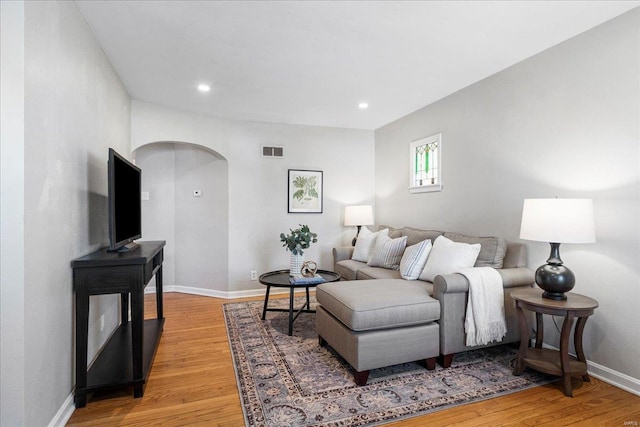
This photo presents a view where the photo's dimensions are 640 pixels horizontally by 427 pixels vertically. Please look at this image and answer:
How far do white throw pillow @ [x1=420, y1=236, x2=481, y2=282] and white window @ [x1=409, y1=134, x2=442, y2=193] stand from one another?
114cm

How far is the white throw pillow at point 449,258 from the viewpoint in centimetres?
276

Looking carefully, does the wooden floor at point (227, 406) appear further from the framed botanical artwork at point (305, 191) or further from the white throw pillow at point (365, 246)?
the framed botanical artwork at point (305, 191)

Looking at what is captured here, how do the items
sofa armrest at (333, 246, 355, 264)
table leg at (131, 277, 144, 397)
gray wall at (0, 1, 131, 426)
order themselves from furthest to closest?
1. sofa armrest at (333, 246, 355, 264)
2. table leg at (131, 277, 144, 397)
3. gray wall at (0, 1, 131, 426)

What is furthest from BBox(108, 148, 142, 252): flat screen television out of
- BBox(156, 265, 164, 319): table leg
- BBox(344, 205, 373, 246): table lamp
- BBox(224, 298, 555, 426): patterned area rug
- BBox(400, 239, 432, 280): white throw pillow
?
BBox(344, 205, 373, 246): table lamp

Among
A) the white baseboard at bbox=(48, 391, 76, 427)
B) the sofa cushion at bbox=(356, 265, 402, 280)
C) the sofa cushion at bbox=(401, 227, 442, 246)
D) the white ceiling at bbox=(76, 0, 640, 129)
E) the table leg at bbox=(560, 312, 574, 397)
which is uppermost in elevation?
the white ceiling at bbox=(76, 0, 640, 129)

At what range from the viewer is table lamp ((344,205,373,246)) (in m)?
4.71

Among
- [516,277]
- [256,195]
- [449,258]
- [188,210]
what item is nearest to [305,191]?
[256,195]

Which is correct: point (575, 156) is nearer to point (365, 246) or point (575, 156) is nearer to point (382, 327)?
point (382, 327)

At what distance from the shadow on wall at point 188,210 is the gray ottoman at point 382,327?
258 cm

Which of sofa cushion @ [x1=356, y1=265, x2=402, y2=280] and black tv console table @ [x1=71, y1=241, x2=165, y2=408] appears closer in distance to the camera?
black tv console table @ [x1=71, y1=241, x2=165, y2=408]

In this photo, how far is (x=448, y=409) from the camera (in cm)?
193

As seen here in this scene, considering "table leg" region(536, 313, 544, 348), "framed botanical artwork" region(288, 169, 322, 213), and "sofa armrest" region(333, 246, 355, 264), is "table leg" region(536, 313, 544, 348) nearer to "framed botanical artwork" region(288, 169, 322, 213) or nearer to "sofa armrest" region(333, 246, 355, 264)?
"sofa armrest" region(333, 246, 355, 264)

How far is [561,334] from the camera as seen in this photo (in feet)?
6.97

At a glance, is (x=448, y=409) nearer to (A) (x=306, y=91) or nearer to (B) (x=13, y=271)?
(B) (x=13, y=271)
